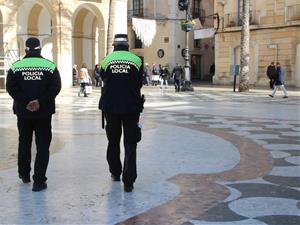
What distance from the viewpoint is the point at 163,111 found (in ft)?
51.4

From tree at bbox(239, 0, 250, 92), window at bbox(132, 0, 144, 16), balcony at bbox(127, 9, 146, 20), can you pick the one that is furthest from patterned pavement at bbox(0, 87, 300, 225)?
window at bbox(132, 0, 144, 16)

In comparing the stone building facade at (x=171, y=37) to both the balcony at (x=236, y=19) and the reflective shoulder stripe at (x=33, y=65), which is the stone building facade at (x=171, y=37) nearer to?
the balcony at (x=236, y=19)

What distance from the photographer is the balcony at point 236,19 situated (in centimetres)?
3325

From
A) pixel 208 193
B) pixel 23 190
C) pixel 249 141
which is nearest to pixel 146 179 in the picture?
pixel 208 193

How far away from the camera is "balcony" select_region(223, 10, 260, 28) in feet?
109

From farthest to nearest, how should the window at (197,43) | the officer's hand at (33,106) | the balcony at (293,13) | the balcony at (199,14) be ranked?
1. the window at (197,43)
2. the balcony at (199,14)
3. the balcony at (293,13)
4. the officer's hand at (33,106)

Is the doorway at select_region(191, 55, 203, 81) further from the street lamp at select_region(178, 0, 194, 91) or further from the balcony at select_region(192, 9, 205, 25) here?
the street lamp at select_region(178, 0, 194, 91)

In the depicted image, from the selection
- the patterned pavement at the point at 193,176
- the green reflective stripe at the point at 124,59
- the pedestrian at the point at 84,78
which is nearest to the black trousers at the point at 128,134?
the patterned pavement at the point at 193,176

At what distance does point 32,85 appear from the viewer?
559 centimetres

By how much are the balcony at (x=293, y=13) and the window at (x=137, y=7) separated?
16.5 meters

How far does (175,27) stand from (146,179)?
122 ft

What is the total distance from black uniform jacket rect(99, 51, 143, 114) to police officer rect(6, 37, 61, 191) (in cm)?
60

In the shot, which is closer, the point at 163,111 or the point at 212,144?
the point at 212,144

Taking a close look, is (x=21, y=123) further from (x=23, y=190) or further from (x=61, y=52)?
(x=61, y=52)
